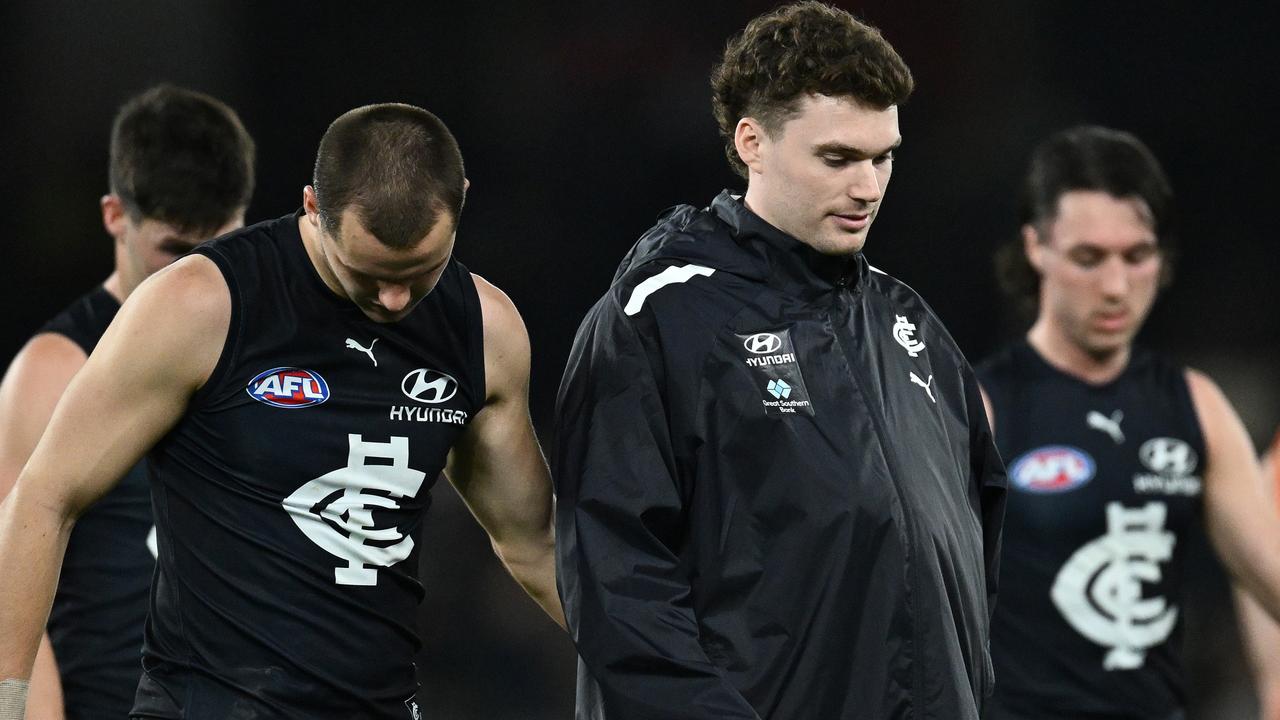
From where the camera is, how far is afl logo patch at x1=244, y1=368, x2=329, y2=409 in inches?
110

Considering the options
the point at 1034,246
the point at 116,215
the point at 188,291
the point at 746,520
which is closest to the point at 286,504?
the point at 188,291

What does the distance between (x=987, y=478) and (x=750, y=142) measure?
2.67ft

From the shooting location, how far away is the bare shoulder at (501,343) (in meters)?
3.03

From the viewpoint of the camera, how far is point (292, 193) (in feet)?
24.6

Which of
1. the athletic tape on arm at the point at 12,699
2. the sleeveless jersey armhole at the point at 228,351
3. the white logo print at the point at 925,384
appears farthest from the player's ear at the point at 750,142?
the athletic tape on arm at the point at 12,699

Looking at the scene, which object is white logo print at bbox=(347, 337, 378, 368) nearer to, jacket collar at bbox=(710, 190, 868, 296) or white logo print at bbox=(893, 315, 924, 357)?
jacket collar at bbox=(710, 190, 868, 296)

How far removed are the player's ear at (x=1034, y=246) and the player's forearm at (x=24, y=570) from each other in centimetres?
296

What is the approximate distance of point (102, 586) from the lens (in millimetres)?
3635

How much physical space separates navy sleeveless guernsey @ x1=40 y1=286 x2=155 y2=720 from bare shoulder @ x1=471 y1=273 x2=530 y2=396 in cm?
105

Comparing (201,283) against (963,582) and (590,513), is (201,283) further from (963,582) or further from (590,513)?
(963,582)

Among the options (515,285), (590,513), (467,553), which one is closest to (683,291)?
(590,513)

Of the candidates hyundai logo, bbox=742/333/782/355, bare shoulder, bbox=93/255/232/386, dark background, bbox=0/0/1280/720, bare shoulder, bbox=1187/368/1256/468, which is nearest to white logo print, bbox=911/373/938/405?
hyundai logo, bbox=742/333/782/355

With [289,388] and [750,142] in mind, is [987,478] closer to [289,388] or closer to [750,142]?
[750,142]

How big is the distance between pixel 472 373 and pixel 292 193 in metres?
4.76
